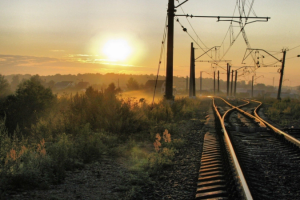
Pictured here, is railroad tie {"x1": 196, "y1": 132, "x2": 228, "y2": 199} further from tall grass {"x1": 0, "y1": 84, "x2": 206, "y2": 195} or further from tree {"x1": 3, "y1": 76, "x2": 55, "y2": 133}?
tree {"x1": 3, "y1": 76, "x2": 55, "y2": 133}

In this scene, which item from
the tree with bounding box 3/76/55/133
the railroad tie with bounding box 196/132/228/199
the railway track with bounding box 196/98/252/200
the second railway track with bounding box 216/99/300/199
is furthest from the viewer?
the tree with bounding box 3/76/55/133

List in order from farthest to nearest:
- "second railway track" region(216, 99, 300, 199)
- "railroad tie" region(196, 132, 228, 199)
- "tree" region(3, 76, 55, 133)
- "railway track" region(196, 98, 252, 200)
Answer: "tree" region(3, 76, 55, 133), "second railway track" region(216, 99, 300, 199), "railroad tie" region(196, 132, 228, 199), "railway track" region(196, 98, 252, 200)

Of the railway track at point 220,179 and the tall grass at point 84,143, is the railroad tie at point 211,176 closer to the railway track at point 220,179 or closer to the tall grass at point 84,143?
the railway track at point 220,179

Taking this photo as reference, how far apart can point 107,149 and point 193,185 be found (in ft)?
11.9

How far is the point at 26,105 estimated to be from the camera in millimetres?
17062

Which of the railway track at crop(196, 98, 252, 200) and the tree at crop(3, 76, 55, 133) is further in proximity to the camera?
the tree at crop(3, 76, 55, 133)

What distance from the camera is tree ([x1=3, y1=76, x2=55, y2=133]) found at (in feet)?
50.9

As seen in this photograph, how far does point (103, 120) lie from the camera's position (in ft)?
37.2

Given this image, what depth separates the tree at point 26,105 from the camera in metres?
15.5

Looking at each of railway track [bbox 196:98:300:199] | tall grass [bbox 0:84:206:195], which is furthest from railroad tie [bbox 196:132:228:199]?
tall grass [bbox 0:84:206:195]

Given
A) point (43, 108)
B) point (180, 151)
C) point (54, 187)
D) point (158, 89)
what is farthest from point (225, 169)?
point (158, 89)

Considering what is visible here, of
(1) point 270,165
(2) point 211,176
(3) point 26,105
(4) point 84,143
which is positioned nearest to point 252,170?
(1) point 270,165

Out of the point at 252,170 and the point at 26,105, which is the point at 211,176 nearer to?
the point at 252,170

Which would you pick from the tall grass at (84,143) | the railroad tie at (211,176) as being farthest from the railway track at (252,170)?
the tall grass at (84,143)
